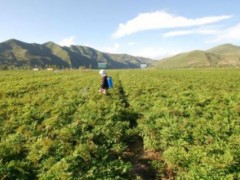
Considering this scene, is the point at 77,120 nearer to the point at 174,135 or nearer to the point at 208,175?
the point at 174,135

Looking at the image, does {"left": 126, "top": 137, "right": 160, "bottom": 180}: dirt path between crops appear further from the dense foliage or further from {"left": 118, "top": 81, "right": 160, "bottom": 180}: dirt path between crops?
the dense foliage

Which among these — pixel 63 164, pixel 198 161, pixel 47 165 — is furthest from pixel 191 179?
pixel 47 165

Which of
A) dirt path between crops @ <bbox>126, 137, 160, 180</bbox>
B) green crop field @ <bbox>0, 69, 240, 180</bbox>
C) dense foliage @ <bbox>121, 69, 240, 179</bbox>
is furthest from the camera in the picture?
dirt path between crops @ <bbox>126, 137, 160, 180</bbox>

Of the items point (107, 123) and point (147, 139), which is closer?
point (147, 139)

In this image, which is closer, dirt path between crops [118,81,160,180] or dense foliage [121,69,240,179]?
dense foliage [121,69,240,179]

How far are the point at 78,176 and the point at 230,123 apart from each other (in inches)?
345

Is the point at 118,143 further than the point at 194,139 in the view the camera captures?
Yes

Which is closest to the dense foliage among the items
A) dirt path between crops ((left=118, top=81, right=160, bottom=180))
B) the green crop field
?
the green crop field

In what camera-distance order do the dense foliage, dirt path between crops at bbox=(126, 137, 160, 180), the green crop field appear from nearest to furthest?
the dense foliage
the green crop field
dirt path between crops at bbox=(126, 137, 160, 180)

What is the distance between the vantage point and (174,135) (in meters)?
Answer: 12.2

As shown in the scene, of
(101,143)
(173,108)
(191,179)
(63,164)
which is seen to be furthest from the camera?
(173,108)

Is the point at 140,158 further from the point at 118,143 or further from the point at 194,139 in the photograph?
the point at 194,139

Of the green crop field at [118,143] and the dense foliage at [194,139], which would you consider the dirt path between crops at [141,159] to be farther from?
the dense foliage at [194,139]

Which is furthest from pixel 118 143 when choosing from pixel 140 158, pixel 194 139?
pixel 194 139
